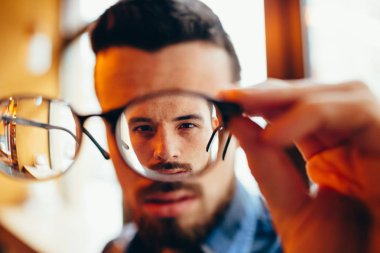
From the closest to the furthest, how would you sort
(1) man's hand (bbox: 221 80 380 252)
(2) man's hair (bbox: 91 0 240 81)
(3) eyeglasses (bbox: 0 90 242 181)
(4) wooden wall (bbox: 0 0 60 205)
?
1. (1) man's hand (bbox: 221 80 380 252)
2. (3) eyeglasses (bbox: 0 90 242 181)
3. (2) man's hair (bbox: 91 0 240 81)
4. (4) wooden wall (bbox: 0 0 60 205)

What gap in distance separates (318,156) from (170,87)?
1.06 feet

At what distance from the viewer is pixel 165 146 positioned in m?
0.48

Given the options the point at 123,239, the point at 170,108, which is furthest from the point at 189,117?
the point at 123,239

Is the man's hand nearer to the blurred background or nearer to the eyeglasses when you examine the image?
the eyeglasses

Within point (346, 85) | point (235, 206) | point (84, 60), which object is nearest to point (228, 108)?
point (346, 85)

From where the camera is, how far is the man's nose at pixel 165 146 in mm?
471

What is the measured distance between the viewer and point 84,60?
0.84 meters

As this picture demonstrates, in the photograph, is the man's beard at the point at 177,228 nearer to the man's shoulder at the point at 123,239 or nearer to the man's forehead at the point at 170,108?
the man's shoulder at the point at 123,239

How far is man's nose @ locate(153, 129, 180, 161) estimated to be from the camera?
0.47 metres

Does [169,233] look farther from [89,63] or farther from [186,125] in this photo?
[89,63]

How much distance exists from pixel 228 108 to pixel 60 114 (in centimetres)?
26

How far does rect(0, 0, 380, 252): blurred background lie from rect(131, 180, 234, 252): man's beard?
83mm

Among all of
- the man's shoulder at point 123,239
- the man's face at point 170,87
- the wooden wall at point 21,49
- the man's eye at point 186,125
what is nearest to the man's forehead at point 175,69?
the man's face at point 170,87

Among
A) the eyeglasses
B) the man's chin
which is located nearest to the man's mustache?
the eyeglasses
